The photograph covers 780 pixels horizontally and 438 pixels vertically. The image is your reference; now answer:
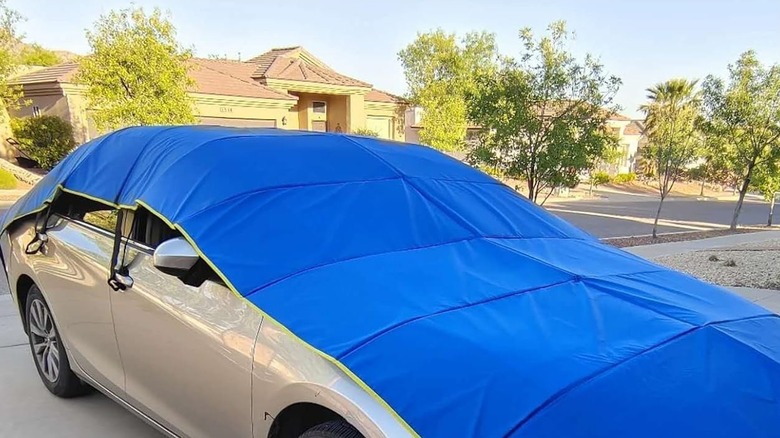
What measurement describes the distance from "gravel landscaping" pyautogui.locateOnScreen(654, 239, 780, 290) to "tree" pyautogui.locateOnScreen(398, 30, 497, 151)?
60.3ft

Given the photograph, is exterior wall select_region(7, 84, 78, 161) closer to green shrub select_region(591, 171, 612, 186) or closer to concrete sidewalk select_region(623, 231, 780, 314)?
concrete sidewalk select_region(623, 231, 780, 314)

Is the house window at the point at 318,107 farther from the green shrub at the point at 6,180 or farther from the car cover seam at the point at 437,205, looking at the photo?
the car cover seam at the point at 437,205

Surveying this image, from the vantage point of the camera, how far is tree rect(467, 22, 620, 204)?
32.7 feet

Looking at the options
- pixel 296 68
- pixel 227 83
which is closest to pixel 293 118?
pixel 296 68

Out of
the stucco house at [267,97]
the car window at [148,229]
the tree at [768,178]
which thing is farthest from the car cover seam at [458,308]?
the tree at [768,178]

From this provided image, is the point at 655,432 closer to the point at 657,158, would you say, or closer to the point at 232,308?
the point at 232,308

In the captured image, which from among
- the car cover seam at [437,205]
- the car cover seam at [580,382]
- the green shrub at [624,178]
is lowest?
the green shrub at [624,178]

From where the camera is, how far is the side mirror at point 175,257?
7.90 feet

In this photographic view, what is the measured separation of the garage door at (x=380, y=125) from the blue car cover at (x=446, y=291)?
29.3 metres

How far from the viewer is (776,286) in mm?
7629

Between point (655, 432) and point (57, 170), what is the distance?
3.84 m

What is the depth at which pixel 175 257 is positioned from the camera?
7.93ft

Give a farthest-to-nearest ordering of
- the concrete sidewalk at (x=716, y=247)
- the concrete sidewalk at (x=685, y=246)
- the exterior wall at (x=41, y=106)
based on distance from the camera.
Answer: the exterior wall at (x=41, y=106) → the concrete sidewalk at (x=685, y=246) → the concrete sidewalk at (x=716, y=247)

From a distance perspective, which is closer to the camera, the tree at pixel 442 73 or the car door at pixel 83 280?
the car door at pixel 83 280
